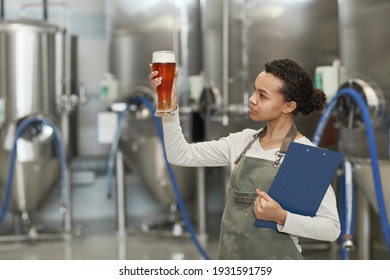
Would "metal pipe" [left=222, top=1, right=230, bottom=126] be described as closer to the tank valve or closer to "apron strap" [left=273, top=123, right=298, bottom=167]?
the tank valve

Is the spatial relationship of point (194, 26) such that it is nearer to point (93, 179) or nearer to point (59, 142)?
point (59, 142)

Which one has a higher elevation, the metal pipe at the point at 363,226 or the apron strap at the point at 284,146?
the apron strap at the point at 284,146

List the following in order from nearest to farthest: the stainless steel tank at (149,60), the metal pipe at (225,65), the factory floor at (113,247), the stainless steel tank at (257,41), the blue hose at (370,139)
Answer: the blue hose at (370,139), the stainless steel tank at (257,41), the metal pipe at (225,65), the factory floor at (113,247), the stainless steel tank at (149,60)

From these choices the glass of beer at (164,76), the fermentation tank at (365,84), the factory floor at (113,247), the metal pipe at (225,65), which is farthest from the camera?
the factory floor at (113,247)

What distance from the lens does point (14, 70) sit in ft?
15.1

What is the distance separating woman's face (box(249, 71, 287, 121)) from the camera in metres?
1.57

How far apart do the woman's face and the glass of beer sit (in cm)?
19

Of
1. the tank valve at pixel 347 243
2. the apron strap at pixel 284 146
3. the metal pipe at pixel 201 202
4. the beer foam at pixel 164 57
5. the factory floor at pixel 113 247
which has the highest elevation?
the beer foam at pixel 164 57

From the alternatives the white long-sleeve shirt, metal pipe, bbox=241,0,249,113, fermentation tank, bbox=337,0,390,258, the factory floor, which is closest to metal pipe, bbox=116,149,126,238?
the factory floor

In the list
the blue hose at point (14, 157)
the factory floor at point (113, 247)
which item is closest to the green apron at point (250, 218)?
the factory floor at point (113, 247)

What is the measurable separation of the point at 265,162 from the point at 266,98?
0.51 ft

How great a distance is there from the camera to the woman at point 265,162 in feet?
5.12

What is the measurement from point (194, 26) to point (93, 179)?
1.60 metres

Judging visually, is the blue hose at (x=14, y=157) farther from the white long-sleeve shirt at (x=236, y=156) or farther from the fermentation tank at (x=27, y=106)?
the white long-sleeve shirt at (x=236, y=156)
